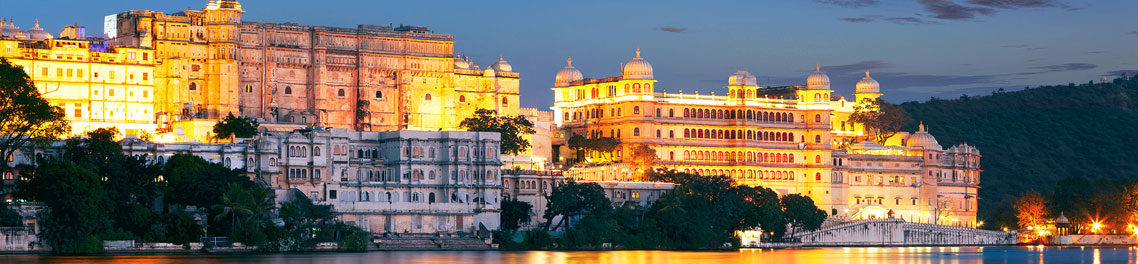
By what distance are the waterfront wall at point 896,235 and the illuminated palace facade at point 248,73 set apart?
21.1 m

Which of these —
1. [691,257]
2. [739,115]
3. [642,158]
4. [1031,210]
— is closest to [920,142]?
[1031,210]

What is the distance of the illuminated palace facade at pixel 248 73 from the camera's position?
9494 centimetres

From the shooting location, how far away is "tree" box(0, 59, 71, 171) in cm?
8112

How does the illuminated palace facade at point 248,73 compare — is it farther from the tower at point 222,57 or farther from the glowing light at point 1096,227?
the glowing light at point 1096,227

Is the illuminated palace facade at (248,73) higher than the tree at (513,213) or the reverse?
higher

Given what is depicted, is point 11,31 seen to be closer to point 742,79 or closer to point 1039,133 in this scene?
point 742,79

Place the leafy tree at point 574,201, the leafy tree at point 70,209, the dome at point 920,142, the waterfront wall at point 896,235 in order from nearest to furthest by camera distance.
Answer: the leafy tree at point 70,209, the leafy tree at point 574,201, the waterfront wall at point 896,235, the dome at point 920,142

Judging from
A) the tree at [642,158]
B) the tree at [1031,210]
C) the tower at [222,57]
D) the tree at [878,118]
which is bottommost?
the tree at [1031,210]

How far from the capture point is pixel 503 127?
4060 inches

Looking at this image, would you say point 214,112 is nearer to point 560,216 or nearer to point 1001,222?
point 560,216

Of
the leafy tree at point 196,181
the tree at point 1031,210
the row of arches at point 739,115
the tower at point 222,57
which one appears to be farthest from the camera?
the tree at point 1031,210

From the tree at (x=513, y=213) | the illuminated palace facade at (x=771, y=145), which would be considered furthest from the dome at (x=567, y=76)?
the tree at (x=513, y=213)

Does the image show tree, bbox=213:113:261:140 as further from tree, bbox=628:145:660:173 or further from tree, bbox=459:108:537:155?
tree, bbox=628:145:660:173

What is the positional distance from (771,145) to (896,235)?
10693 mm
